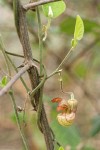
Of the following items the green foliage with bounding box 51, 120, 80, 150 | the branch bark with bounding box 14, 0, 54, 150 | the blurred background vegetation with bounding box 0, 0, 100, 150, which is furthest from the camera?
the blurred background vegetation with bounding box 0, 0, 100, 150

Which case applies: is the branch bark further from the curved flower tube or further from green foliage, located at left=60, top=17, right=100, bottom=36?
green foliage, located at left=60, top=17, right=100, bottom=36

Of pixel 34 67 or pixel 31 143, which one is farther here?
pixel 31 143

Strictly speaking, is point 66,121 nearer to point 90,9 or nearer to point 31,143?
point 31,143


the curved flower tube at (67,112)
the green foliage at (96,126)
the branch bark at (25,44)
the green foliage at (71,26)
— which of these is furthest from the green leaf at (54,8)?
the green foliage at (96,126)

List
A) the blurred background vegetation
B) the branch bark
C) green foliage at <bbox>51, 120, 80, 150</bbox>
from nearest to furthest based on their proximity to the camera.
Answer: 1. the branch bark
2. green foliage at <bbox>51, 120, 80, 150</bbox>
3. the blurred background vegetation

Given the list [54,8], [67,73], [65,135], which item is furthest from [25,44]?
[67,73]

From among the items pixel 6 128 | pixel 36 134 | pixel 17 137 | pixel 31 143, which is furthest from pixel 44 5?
pixel 17 137

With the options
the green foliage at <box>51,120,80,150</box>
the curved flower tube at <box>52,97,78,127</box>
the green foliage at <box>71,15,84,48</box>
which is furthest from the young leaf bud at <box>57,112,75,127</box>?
the green foliage at <box>51,120,80,150</box>

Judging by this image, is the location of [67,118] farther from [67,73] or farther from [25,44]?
[67,73]
